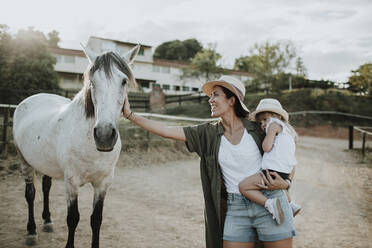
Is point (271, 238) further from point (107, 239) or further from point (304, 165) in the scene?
point (304, 165)

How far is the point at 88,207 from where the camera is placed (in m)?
4.49

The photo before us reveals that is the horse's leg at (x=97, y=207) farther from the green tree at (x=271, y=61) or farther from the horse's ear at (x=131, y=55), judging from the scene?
the green tree at (x=271, y=61)

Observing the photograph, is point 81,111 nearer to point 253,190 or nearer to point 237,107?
point 237,107

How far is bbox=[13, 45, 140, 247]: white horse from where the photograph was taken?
2016 mm

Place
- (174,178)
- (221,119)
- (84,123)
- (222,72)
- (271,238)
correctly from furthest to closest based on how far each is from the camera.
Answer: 1. (222,72)
2. (174,178)
3. (84,123)
4. (221,119)
5. (271,238)

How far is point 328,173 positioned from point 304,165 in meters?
0.96

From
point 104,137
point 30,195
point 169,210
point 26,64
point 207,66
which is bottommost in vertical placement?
point 169,210

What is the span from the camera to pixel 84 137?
254 centimetres

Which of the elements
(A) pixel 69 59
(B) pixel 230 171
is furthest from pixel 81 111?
(A) pixel 69 59

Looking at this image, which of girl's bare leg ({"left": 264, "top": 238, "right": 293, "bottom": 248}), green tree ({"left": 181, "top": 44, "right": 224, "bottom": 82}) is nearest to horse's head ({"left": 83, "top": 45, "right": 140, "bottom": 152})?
girl's bare leg ({"left": 264, "top": 238, "right": 293, "bottom": 248})

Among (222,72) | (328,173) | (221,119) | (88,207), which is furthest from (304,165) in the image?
(222,72)

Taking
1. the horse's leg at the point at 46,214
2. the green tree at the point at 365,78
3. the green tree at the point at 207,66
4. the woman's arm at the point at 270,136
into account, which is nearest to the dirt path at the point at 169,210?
the horse's leg at the point at 46,214

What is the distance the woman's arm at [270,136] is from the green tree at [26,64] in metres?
13.8

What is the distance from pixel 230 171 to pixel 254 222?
0.40 m
